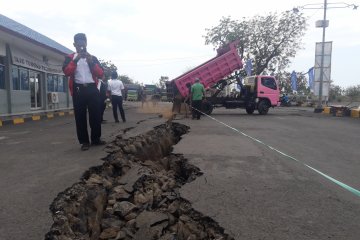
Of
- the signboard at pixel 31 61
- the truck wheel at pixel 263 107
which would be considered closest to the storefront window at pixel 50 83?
the signboard at pixel 31 61

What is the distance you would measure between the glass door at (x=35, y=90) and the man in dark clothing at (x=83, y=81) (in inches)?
467

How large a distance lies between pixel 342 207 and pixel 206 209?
1426mm

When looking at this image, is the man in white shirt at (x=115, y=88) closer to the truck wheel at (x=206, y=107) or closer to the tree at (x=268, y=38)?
the truck wheel at (x=206, y=107)

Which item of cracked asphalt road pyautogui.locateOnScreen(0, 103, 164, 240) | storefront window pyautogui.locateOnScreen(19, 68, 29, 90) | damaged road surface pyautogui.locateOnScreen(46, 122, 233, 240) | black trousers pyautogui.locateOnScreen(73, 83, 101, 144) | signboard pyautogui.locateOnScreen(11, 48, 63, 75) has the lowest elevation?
damaged road surface pyautogui.locateOnScreen(46, 122, 233, 240)

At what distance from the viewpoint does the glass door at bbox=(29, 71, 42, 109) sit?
1676cm

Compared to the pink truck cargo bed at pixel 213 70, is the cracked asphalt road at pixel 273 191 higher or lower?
lower

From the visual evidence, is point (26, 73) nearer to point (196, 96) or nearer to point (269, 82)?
point (196, 96)

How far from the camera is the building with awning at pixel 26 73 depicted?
43.8 feet

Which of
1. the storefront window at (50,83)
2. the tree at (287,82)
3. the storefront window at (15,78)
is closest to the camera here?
the storefront window at (15,78)

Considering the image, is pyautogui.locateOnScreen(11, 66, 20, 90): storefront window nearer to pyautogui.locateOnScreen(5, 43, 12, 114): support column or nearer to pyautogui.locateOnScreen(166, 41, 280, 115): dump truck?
pyautogui.locateOnScreen(5, 43, 12, 114): support column

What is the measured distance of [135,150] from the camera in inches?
263

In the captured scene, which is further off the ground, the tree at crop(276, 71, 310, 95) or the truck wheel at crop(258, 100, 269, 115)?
the tree at crop(276, 71, 310, 95)

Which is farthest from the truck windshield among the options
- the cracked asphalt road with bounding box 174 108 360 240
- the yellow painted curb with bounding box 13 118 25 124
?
the yellow painted curb with bounding box 13 118 25 124

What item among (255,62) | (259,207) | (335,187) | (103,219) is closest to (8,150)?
(103,219)
